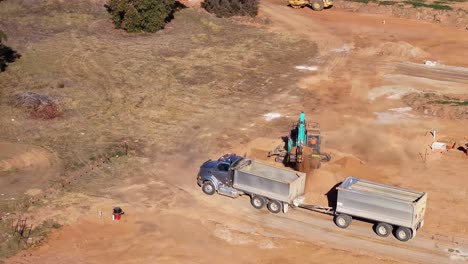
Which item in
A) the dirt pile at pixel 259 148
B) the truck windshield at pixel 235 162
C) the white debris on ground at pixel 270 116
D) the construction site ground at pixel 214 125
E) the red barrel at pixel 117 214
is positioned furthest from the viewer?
the white debris on ground at pixel 270 116

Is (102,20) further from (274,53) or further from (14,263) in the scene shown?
(14,263)

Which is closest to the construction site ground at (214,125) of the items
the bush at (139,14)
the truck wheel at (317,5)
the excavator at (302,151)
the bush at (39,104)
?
the bush at (39,104)

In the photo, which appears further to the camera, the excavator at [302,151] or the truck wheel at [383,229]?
the excavator at [302,151]

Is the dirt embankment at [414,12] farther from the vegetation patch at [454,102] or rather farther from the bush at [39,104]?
the bush at [39,104]

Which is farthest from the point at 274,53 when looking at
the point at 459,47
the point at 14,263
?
the point at 14,263

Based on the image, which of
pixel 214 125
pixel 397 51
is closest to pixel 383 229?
pixel 214 125
